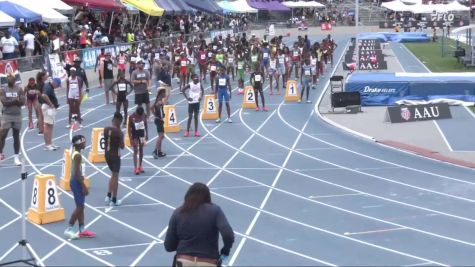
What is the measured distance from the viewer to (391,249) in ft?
36.4

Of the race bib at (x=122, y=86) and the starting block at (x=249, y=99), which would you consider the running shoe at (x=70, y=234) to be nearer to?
the race bib at (x=122, y=86)

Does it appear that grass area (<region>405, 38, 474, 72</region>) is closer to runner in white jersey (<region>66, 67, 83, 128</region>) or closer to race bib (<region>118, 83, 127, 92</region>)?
race bib (<region>118, 83, 127, 92</region>)

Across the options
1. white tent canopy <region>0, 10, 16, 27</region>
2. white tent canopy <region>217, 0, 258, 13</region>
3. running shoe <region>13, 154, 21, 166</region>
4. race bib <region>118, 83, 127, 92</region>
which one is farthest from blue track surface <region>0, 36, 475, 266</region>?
white tent canopy <region>217, 0, 258, 13</region>

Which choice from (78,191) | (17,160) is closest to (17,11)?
(17,160)

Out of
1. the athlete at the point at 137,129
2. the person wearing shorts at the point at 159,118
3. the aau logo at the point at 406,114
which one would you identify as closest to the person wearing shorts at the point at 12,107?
the athlete at the point at 137,129

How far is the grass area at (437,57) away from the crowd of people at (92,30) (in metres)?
15.4

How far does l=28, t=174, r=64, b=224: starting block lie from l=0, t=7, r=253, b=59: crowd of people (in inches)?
638

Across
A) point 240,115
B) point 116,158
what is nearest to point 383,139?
point 240,115

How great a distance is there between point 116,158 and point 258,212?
8.21ft

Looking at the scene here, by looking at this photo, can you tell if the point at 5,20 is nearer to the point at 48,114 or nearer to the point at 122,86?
the point at 122,86

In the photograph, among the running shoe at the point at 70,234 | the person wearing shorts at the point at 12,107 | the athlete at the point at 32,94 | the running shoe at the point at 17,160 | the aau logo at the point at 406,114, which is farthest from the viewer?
the aau logo at the point at 406,114

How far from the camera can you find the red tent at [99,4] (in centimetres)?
3741

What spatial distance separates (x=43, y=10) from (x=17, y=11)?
2.36m

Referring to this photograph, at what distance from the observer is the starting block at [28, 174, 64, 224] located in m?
12.4
